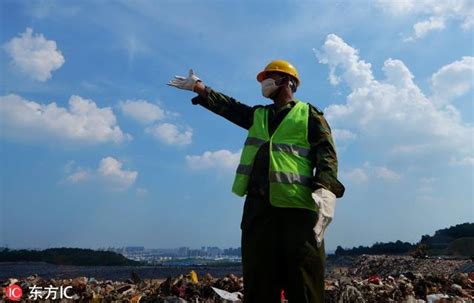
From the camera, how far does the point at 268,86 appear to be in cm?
371

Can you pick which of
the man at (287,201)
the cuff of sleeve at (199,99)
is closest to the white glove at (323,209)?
the man at (287,201)

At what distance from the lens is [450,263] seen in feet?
44.1

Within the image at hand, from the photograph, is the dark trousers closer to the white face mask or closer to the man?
the man

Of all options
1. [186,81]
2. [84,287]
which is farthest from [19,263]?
[186,81]

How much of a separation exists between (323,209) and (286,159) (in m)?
0.43

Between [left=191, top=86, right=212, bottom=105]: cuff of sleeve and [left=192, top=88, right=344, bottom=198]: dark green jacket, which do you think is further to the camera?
[left=191, top=86, right=212, bottom=105]: cuff of sleeve

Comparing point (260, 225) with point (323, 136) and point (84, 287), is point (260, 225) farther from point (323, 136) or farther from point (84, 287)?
point (84, 287)

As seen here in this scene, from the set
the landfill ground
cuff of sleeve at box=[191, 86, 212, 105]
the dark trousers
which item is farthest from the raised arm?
the landfill ground

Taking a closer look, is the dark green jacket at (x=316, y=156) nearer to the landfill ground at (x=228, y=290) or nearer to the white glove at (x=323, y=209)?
the white glove at (x=323, y=209)

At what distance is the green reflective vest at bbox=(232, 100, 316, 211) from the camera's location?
314cm

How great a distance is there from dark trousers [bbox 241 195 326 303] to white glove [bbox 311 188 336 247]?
61mm

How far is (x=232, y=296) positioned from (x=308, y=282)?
2.77m

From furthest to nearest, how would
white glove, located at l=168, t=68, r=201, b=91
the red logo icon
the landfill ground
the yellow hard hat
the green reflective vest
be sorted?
1. the red logo icon
2. the landfill ground
3. white glove, located at l=168, t=68, r=201, b=91
4. the yellow hard hat
5. the green reflective vest

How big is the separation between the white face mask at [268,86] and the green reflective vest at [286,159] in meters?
0.20
